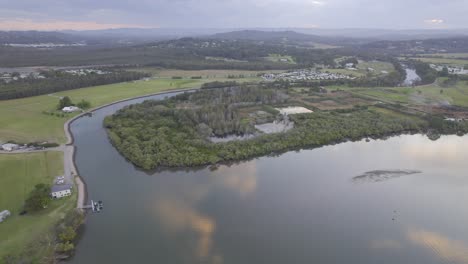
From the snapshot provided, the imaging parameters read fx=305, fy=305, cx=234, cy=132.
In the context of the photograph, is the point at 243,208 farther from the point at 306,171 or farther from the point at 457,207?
the point at 457,207

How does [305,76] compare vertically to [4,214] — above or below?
above

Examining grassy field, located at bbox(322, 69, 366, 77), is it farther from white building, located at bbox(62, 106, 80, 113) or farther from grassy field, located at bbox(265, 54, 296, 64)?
white building, located at bbox(62, 106, 80, 113)

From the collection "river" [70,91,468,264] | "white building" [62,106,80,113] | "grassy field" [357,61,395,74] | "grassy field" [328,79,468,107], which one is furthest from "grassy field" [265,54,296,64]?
"river" [70,91,468,264]

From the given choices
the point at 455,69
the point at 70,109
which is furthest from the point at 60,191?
the point at 455,69

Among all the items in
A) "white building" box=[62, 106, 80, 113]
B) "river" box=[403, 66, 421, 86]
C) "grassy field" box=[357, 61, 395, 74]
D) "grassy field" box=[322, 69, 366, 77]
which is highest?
"grassy field" box=[357, 61, 395, 74]

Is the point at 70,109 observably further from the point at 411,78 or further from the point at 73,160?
the point at 411,78

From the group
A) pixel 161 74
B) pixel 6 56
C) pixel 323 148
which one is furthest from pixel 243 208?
pixel 6 56
